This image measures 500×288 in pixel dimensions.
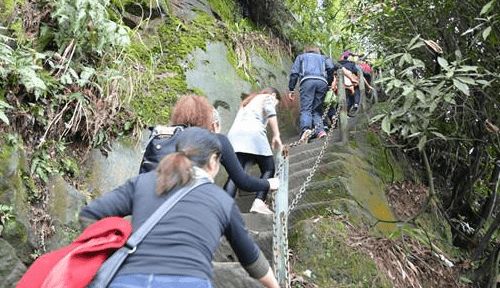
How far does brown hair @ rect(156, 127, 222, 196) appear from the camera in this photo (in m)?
2.13

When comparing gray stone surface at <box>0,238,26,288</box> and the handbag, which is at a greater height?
the handbag

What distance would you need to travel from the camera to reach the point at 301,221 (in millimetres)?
4848

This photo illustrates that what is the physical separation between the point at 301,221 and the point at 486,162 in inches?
130

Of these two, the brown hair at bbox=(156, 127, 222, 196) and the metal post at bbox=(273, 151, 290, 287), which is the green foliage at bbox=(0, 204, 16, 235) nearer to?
the metal post at bbox=(273, 151, 290, 287)

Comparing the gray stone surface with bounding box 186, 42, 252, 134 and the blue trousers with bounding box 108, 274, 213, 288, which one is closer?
the blue trousers with bounding box 108, 274, 213, 288

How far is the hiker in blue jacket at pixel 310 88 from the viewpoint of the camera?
26.6 feet

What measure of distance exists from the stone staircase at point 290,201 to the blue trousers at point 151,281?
1.83 metres

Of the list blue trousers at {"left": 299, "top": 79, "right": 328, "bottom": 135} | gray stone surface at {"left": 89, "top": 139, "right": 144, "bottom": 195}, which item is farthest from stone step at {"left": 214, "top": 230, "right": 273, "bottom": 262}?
blue trousers at {"left": 299, "top": 79, "right": 328, "bottom": 135}

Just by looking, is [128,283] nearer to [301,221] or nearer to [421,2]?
[301,221]

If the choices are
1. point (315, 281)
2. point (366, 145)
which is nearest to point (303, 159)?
point (366, 145)

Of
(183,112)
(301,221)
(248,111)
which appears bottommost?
(301,221)

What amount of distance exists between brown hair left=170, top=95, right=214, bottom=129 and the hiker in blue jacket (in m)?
4.56

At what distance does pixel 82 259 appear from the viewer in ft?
6.26

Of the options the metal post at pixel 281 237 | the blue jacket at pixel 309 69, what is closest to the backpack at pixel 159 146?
the metal post at pixel 281 237
